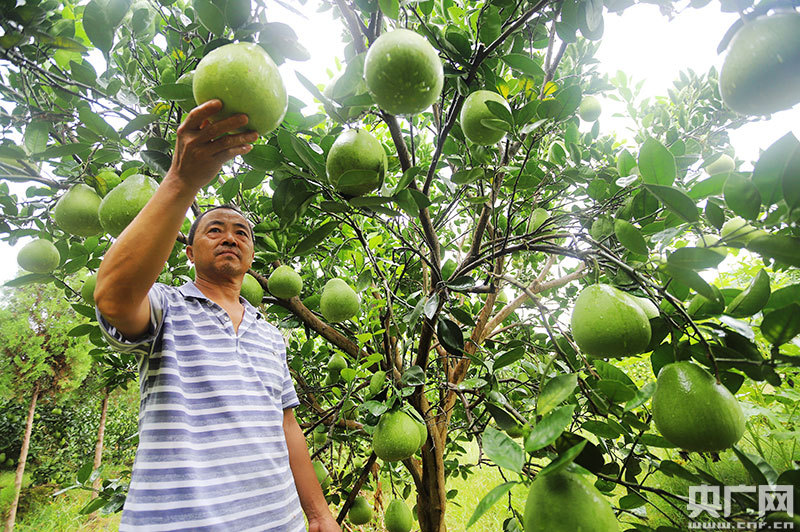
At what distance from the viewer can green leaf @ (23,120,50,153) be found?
97 cm

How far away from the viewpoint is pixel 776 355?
548 millimetres

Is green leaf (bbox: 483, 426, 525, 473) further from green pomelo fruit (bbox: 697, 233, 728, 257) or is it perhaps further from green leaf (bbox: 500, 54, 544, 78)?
green leaf (bbox: 500, 54, 544, 78)

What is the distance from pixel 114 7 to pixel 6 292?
9.18 metres

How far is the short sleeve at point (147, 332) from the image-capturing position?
0.92 m

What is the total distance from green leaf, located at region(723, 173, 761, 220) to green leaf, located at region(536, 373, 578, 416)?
0.37 m

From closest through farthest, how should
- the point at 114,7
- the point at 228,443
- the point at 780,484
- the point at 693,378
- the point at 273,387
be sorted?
1. the point at 780,484
2. the point at 693,378
3. the point at 114,7
4. the point at 228,443
5. the point at 273,387

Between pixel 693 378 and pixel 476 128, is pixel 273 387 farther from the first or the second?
pixel 693 378

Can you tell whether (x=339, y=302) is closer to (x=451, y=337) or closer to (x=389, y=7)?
(x=451, y=337)

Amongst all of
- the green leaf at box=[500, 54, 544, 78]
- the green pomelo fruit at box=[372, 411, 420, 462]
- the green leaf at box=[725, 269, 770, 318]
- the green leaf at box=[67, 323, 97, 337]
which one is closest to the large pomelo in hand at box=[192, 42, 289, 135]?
the green leaf at box=[500, 54, 544, 78]

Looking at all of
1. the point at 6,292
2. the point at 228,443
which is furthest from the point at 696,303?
the point at 6,292

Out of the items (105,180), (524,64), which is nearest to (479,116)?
(524,64)

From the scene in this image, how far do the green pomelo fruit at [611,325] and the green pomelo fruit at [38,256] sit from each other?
170cm

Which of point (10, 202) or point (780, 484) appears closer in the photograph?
point (780, 484)

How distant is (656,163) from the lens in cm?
64
